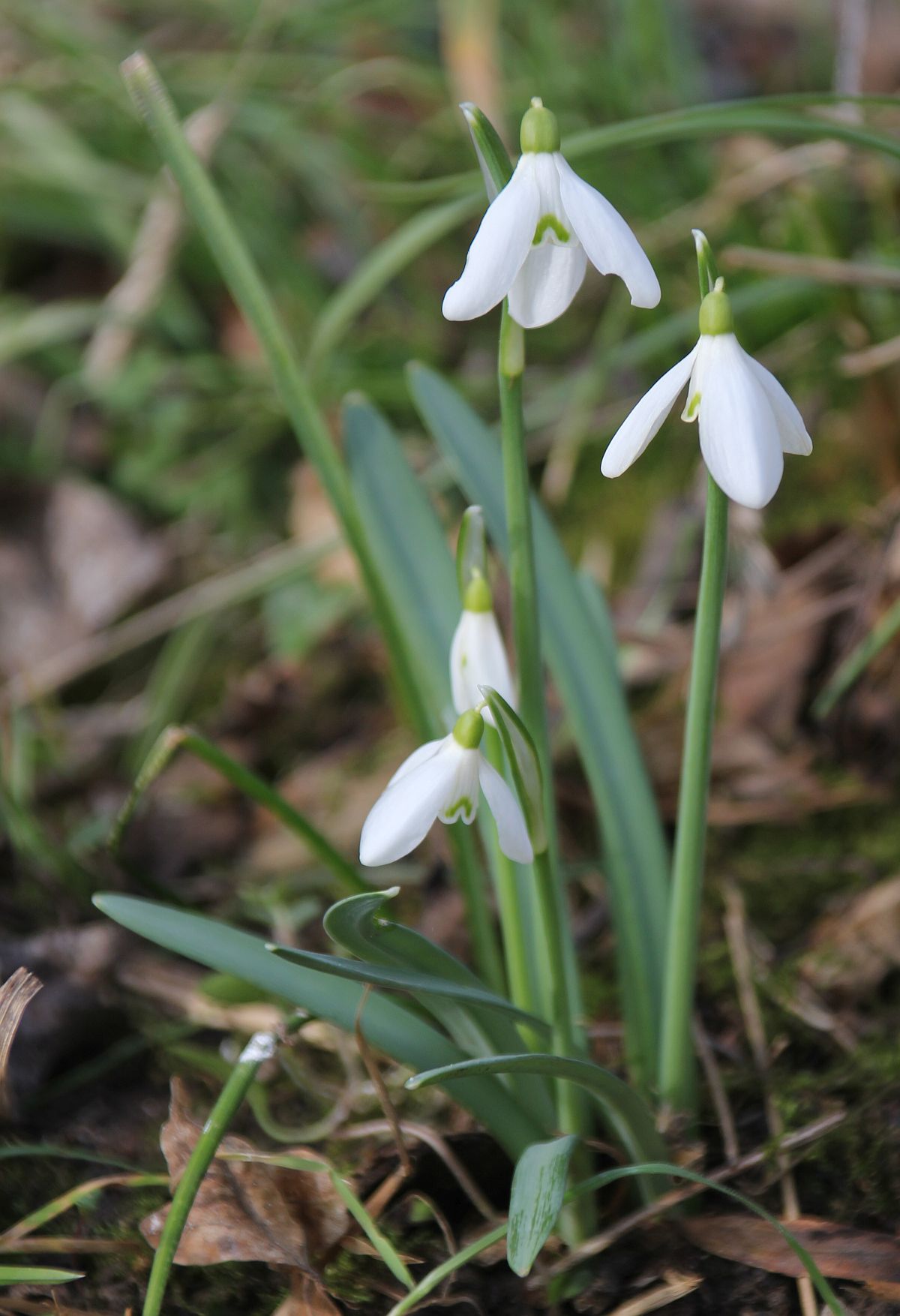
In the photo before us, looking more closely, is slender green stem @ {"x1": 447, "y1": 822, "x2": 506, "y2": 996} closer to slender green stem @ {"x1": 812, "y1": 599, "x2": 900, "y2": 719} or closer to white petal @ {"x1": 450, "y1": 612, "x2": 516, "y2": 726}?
white petal @ {"x1": 450, "y1": 612, "x2": 516, "y2": 726}

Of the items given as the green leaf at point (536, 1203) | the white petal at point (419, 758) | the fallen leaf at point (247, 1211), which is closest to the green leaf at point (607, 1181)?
the green leaf at point (536, 1203)

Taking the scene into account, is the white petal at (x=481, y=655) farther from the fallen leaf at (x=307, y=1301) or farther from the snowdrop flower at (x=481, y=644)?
the fallen leaf at (x=307, y=1301)

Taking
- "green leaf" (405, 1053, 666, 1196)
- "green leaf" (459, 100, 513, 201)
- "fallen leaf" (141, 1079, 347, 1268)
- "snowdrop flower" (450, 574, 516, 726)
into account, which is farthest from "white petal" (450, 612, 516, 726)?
"fallen leaf" (141, 1079, 347, 1268)

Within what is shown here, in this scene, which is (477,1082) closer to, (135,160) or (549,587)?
(549,587)

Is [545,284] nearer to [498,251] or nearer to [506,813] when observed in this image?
[498,251]

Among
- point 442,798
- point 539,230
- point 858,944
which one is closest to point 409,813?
point 442,798

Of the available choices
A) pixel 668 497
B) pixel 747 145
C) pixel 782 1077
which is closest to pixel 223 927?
pixel 782 1077
